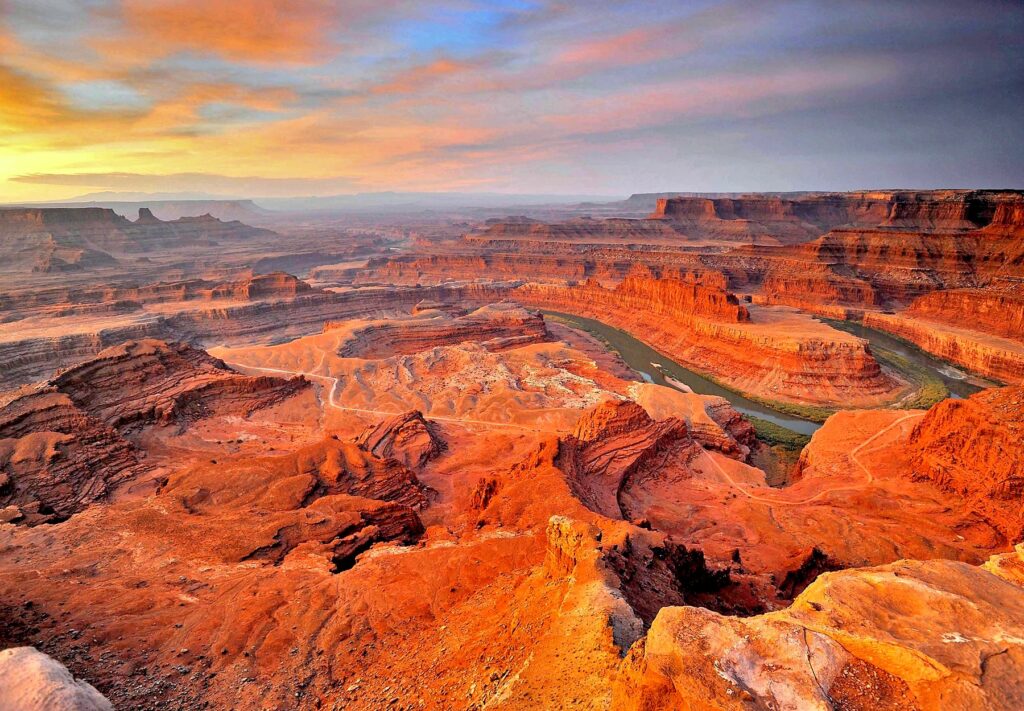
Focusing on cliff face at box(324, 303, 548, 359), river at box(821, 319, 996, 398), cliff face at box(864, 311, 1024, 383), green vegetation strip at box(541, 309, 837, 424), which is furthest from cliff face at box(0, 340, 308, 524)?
cliff face at box(864, 311, 1024, 383)

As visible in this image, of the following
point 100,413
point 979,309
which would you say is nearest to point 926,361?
point 979,309

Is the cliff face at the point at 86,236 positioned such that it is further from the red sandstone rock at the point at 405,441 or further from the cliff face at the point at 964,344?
the cliff face at the point at 964,344

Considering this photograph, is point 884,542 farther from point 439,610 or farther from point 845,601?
point 439,610

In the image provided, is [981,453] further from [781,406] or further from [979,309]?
[979,309]

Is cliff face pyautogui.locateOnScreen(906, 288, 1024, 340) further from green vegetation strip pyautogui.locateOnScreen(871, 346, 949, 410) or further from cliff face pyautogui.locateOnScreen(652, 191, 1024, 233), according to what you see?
cliff face pyautogui.locateOnScreen(652, 191, 1024, 233)

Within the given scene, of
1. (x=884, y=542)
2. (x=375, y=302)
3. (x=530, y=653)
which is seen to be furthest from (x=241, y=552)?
(x=375, y=302)

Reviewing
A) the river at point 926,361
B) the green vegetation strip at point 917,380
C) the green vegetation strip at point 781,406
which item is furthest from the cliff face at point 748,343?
the river at point 926,361
